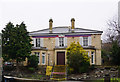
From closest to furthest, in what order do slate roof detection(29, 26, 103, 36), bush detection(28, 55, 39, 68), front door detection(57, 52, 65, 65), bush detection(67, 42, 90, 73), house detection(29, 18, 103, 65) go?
1. bush detection(67, 42, 90, 73)
2. bush detection(28, 55, 39, 68)
3. house detection(29, 18, 103, 65)
4. slate roof detection(29, 26, 103, 36)
5. front door detection(57, 52, 65, 65)

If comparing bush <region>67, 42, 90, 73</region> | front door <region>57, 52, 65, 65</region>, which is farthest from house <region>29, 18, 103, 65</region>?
bush <region>67, 42, 90, 73</region>

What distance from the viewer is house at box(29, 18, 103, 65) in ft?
96.5

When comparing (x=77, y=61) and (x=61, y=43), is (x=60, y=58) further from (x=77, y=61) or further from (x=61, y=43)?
(x=77, y=61)

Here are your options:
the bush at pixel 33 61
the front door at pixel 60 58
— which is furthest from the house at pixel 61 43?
the bush at pixel 33 61

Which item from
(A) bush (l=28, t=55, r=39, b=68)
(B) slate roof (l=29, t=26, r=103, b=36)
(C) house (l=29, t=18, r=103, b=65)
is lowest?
(A) bush (l=28, t=55, r=39, b=68)

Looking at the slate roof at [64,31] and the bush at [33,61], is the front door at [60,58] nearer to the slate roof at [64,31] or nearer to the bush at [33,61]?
the slate roof at [64,31]

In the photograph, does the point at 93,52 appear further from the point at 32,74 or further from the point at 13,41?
the point at 13,41

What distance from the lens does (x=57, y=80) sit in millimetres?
21969

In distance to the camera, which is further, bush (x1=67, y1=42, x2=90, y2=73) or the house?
the house

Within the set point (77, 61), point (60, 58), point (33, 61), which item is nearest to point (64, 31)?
point (60, 58)

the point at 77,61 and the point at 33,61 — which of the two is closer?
the point at 77,61

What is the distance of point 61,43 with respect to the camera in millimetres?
30625

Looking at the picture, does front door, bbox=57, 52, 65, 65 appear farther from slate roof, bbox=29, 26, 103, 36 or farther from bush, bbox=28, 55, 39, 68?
bush, bbox=28, 55, 39, 68

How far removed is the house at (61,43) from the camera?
29.4m
